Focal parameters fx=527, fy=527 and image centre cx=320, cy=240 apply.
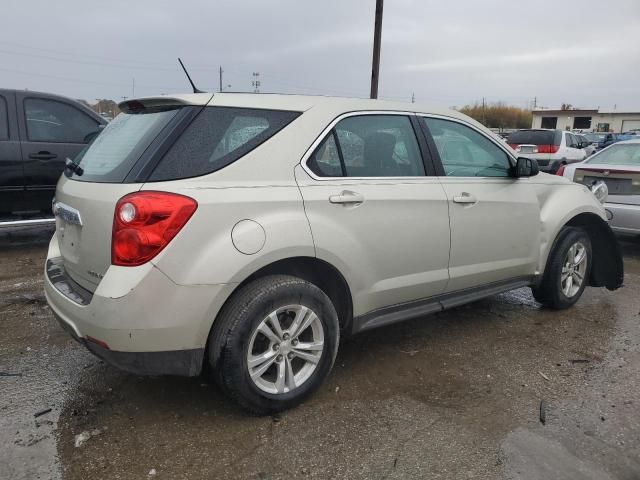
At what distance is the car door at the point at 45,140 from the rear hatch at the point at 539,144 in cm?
1187

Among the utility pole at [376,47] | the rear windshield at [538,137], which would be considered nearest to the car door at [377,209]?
the utility pole at [376,47]

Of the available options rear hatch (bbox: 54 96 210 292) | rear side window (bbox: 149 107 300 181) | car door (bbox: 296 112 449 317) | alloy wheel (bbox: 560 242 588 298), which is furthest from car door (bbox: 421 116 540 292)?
rear hatch (bbox: 54 96 210 292)

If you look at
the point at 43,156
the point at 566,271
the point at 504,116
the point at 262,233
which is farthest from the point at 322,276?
the point at 504,116

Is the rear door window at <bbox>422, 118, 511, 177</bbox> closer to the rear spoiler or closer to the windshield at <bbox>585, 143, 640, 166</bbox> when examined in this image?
the rear spoiler

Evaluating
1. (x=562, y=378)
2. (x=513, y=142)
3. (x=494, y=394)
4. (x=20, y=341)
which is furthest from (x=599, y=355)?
(x=513, y=142)

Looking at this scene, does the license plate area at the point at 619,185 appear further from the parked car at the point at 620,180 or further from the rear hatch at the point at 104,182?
the rear hatch at the point at 104,182

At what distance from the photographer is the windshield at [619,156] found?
272 inches

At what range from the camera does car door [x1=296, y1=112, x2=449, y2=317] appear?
2.90 m

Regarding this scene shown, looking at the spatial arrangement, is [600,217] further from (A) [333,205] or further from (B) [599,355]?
(A) [333,205]

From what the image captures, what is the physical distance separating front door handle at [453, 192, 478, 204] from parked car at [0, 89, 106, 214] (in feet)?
15.9

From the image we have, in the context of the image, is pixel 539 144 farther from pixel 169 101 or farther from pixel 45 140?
pixel 169 101

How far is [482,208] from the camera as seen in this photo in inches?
145

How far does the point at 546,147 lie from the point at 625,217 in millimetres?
9114

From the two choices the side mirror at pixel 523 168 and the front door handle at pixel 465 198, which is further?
the side mirror at pixel 523 168
